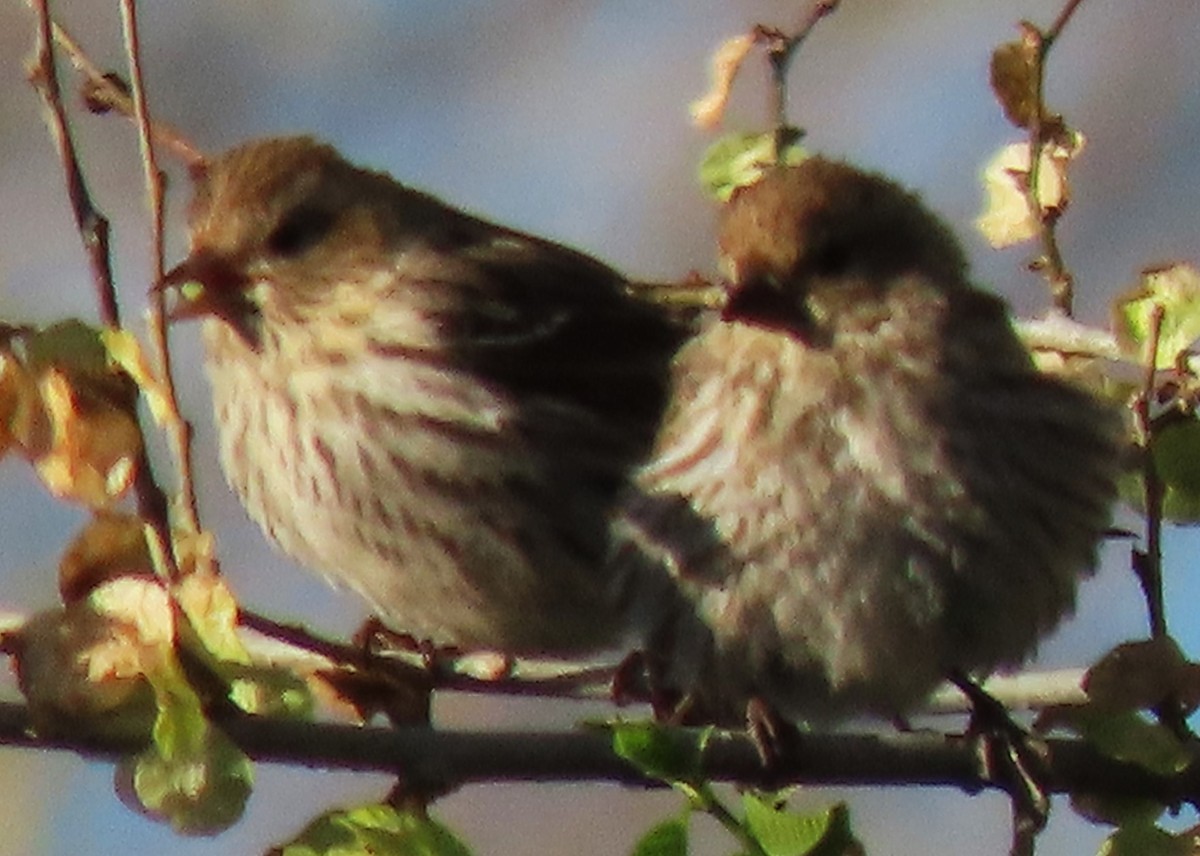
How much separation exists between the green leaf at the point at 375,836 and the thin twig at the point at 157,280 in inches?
14.6

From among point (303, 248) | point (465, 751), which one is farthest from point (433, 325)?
point (465, 751)

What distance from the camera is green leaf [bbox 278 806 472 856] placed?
2.24 meters

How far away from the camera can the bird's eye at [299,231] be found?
4.38 meters

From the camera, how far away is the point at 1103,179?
25.8ft

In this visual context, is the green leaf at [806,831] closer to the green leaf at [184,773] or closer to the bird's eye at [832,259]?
the green leaf at [184,773]

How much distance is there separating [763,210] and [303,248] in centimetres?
133

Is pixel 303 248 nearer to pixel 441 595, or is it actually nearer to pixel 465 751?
pixel 441 595

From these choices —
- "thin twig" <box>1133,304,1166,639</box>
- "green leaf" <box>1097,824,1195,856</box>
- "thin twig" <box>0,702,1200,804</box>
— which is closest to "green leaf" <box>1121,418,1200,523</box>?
"thin twig" <box>1133,304,1166,639</box>

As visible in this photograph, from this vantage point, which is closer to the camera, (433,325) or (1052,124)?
(1052,124)

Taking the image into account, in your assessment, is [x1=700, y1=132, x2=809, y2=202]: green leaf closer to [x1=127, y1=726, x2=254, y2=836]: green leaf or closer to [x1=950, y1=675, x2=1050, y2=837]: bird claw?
[x1=950, y1=675, x2=1050, y2=837]: bird claw

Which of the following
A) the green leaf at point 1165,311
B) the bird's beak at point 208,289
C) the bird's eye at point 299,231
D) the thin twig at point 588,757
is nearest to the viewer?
the thin twig at point 588,757

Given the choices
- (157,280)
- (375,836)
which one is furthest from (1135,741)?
(157,280)

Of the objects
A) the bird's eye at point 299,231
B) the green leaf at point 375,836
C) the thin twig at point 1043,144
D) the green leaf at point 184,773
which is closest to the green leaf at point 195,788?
the green leaf at point 184,773

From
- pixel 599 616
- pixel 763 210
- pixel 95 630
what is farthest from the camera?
pixel 599 616
